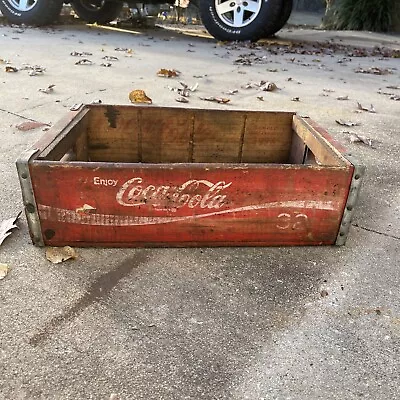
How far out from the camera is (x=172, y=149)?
2316mm

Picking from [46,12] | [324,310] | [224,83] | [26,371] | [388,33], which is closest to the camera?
[26,371]

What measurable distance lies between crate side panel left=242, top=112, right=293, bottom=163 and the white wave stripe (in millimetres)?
714

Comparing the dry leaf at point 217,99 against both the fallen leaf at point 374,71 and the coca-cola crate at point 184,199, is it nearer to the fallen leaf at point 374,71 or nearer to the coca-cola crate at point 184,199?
the coca-cola crate at point 184,199

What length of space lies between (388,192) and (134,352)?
5.35ft

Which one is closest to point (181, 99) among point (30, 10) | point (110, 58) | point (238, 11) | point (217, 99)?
point (217, 99)

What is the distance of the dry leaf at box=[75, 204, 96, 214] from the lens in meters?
1.60

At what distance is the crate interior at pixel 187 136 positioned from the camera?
2211 mm

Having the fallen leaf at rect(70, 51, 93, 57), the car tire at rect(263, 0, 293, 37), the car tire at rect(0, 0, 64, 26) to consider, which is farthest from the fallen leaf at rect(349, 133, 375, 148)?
the car tire at rect(0, 0, 64, 26)

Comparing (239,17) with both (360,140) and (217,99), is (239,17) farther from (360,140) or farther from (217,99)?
(360,140)

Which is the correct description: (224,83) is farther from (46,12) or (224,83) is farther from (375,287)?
(46,12)

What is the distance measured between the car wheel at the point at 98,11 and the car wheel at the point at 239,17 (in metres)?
3.21

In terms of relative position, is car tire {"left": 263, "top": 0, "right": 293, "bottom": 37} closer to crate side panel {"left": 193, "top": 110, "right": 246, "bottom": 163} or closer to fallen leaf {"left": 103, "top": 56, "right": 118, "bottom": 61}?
fallen leaf {"left": 103, "top": 56, "right": 118, "bottom": 61}

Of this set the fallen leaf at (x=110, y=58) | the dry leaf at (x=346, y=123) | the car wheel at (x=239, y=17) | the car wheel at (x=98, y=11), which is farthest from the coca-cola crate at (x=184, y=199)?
the car wheel at (x=98, y=11)

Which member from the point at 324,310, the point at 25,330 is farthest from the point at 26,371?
the point at 324,310
